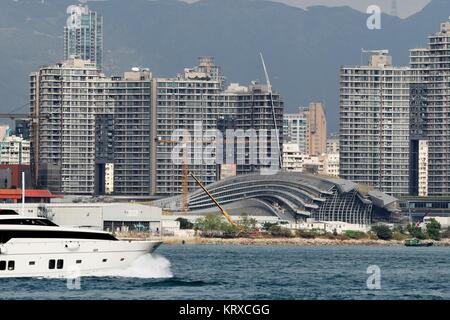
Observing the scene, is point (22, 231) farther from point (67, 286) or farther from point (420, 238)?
point (420, 238)

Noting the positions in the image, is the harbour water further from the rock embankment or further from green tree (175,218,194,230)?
green tree (175,218,194,230)

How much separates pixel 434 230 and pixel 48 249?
Result: 461 ft

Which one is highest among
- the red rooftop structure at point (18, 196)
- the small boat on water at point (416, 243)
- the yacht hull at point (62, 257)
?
the red rooftop structure at point (18, 196)

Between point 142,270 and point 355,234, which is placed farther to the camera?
point 355,234

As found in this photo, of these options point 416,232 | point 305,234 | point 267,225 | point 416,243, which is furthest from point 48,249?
point 416,232

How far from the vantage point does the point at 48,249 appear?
4350cm

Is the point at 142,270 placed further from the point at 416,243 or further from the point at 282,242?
the point at 416,243

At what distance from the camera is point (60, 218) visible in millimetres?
141250

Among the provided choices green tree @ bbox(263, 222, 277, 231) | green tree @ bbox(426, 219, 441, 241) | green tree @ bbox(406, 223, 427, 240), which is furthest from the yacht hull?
green tree @ bbox(426, 219, 441, 241)

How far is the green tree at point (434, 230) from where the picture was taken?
7018 inches

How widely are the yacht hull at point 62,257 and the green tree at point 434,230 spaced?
5302 inches

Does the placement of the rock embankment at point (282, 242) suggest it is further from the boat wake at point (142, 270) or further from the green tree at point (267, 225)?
the boat wake at point (142, 270)

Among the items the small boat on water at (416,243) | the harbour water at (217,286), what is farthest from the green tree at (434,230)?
the harbour water at (217,286)

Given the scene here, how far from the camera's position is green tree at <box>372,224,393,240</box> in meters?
175
